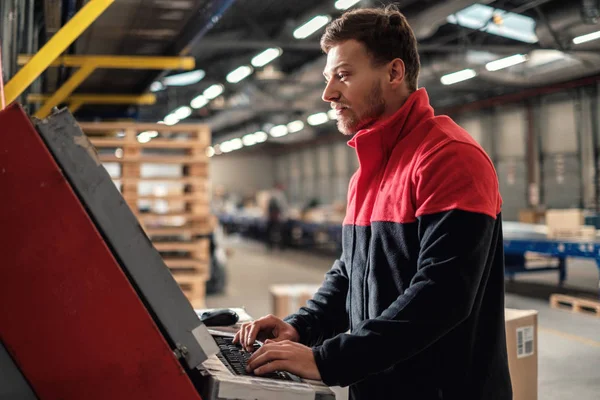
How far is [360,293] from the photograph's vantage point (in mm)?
1756

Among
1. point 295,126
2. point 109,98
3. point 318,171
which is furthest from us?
point 318,171

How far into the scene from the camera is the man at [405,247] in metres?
1.45

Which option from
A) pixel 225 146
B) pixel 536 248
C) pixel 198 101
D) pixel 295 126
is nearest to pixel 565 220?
pixel 536 248

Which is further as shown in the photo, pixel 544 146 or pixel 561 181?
pixel 544 146

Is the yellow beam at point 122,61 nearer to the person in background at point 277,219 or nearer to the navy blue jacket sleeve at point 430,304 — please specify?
the navy blue jacket sleeve at point 430,304

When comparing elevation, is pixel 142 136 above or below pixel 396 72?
above

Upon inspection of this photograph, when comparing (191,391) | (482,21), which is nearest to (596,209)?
(482,21)

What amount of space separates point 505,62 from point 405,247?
1222cm

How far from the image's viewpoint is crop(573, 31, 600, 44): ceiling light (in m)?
9.12

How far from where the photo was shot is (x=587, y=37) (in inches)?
376

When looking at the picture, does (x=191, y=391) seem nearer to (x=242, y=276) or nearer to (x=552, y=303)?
(x=552, y=303)

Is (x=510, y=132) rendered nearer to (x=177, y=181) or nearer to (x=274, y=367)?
(x=177, y=181)

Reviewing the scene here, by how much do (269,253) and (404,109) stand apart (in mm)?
17358

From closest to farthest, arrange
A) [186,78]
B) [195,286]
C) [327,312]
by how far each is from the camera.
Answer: [327,312]
[195,286]
[186,78]
